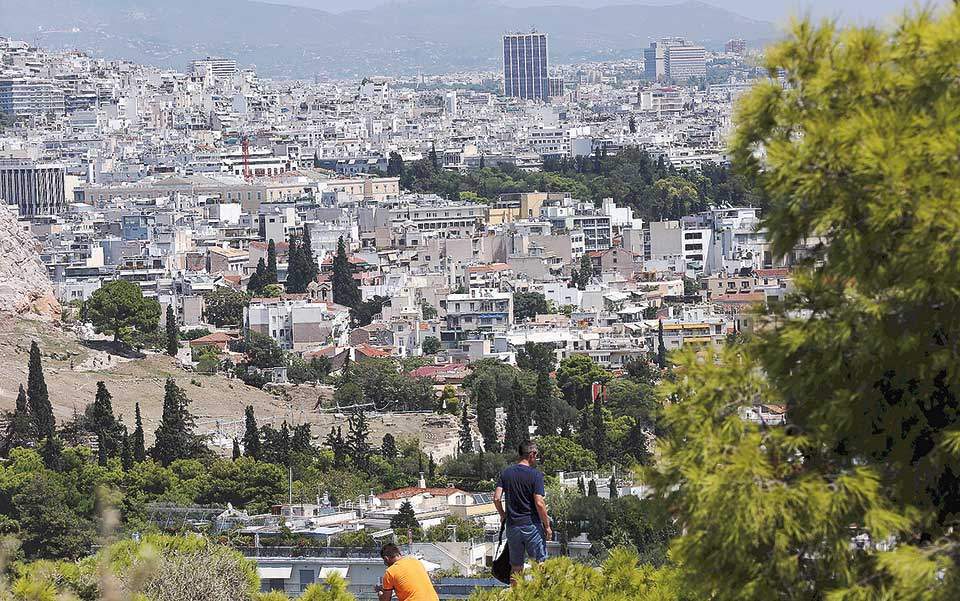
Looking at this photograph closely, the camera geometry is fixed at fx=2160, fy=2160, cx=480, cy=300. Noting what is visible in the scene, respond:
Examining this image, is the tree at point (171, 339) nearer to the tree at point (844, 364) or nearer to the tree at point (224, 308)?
the tree at point (224, 308)

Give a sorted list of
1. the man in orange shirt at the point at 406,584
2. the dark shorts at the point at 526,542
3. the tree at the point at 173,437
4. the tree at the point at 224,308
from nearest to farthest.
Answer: the man in orange shirt at the point at 406,584 → the dark shorts at the point at 526,542 → the tree at the point at 173,437 → the tree at the point at 224,308

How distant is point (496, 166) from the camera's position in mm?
84500

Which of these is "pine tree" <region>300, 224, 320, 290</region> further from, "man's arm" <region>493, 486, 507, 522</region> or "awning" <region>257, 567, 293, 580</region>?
"man's arm" <region>493, 486, 507, 522</region>

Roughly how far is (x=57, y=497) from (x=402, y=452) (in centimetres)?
667

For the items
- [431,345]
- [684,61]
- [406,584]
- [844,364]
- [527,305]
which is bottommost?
[431,345]

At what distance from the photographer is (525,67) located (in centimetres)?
15400

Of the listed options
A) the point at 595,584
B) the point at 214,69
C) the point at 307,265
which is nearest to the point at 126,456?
the point at 307,265

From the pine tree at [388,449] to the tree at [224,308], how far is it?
15550 mm

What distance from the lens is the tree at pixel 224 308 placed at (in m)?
46.3

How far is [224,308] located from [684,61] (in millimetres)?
139803

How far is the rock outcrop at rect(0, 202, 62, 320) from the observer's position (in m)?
36.6

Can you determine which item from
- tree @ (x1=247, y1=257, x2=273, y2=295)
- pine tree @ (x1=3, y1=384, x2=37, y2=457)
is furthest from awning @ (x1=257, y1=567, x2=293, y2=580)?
tree @ (x1=247, y1=257, x2=273, y2=295)

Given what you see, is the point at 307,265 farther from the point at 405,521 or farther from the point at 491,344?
the point at 405,521

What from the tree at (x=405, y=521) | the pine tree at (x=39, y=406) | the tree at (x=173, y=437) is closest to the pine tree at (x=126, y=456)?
the tree at (x=173, y=437)
